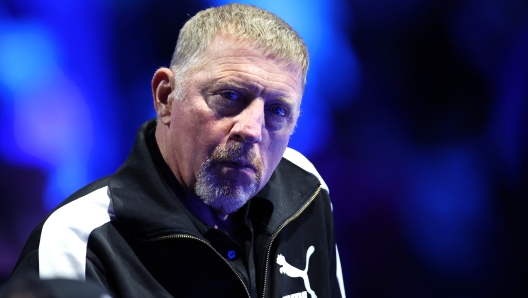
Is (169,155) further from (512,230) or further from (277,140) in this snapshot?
(512,230)

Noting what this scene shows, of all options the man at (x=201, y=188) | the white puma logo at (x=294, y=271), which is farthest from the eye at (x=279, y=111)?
the white puma logo at (x=294, y=271)

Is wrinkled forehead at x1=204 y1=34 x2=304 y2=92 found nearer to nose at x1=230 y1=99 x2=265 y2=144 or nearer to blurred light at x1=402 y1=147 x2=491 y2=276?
nose at x1=230 y1=99 x2=265 y2=144

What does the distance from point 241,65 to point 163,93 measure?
230 mm

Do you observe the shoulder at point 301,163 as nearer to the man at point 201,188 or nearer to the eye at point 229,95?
the man at point 201,188

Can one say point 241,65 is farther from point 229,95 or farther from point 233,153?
point 233,153

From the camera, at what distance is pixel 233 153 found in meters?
1.32

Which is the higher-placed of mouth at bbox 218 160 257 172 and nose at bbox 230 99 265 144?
nose at bbox 230 99 265 144

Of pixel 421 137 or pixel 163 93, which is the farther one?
pixel 421 137

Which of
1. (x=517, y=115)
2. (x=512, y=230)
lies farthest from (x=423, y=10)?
(x=512, y=230)

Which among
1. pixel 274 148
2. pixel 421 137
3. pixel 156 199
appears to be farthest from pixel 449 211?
pixel 156 199

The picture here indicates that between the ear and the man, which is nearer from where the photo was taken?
the man

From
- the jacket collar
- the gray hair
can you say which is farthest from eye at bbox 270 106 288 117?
the jacket collar

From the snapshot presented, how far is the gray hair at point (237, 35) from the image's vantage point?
137cm

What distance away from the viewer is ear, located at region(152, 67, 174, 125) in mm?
1435
